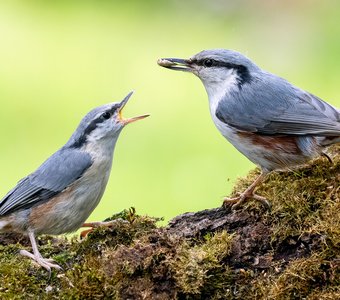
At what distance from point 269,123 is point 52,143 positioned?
410cm

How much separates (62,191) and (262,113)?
1.40m

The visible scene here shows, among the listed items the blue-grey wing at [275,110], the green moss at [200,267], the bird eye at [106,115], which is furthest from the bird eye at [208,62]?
the green moss at [200,267]

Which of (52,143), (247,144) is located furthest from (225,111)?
(52,143)

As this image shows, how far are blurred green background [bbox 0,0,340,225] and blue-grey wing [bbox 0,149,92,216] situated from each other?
1914 mm

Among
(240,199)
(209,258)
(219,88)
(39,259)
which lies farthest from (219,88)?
(39,259)

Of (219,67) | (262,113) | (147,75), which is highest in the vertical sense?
(219,67)

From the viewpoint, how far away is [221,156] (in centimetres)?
820

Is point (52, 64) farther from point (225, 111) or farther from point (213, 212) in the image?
point (213, 212)

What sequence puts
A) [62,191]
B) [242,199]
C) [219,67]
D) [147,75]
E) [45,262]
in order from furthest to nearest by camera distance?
[147,75] < [219,67] < [62,191] < [242,199] < [45,262]

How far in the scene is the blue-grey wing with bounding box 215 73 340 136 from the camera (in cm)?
484

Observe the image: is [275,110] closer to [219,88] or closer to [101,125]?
[219,88]

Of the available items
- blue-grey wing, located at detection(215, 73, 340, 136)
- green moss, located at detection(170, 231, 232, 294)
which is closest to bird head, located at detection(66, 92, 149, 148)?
blue-grey wing, located at detection(215, 73, 340, 136)

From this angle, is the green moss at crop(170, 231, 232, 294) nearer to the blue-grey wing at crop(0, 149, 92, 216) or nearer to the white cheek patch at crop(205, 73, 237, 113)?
the blue-grey wing at crop(0, 149, 92, 216)

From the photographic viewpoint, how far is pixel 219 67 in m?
5.25
